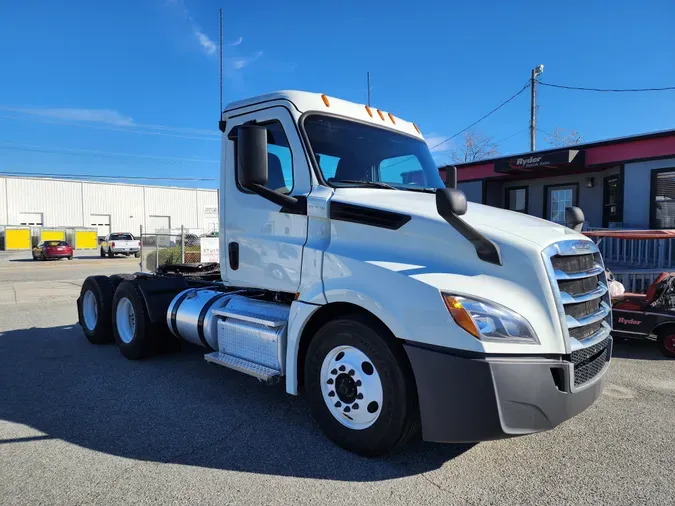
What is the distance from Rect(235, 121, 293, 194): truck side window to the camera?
160 inches

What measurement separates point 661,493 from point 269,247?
324 centimetres

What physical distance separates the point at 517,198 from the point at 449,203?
1326 cm

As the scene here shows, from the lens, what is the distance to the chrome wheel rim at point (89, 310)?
705 cm

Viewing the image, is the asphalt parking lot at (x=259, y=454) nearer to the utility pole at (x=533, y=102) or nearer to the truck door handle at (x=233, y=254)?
the truck door handle at (x=233, y=254)

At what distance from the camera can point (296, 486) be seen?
3.01 meters

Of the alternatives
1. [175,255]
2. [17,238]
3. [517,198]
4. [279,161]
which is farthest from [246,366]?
[17,238]

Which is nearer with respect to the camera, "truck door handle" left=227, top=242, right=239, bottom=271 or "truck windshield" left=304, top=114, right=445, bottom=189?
"truck windshield" left=304, top=114, right=445, bottom=189

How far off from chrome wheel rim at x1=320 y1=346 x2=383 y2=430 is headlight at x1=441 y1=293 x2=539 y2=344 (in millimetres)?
739

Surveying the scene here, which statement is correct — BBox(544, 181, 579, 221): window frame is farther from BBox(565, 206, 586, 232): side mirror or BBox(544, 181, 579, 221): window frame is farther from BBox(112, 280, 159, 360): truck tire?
BBox(112, 280, 159, 360): truck tire

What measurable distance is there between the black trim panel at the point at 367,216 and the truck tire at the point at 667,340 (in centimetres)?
491

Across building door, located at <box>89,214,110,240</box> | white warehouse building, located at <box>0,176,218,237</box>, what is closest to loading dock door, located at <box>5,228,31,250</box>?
white warehouse building, located at <box>0,176,218,237</box>

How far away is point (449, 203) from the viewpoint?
2.93 meters

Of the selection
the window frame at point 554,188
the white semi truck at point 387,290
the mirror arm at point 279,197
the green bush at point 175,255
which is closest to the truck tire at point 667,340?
the white semi truck at point 387,290

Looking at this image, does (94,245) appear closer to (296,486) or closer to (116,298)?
(116,298)
